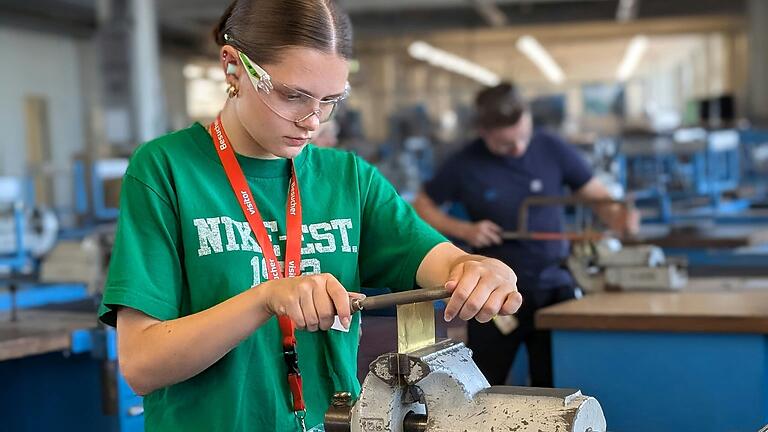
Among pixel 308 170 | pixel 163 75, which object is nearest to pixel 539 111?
pixel 163 75

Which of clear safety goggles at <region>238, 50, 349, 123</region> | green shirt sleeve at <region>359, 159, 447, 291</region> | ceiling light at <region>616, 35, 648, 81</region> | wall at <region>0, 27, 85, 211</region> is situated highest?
ceiling light at <region>616, 35, 648, 81</region>

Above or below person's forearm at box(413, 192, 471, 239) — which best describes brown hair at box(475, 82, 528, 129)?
above

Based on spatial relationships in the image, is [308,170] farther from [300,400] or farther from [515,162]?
[515,162]

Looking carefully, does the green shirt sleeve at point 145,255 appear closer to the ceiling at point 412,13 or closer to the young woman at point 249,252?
the young woman at point 249,252

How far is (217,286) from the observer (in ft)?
4.43

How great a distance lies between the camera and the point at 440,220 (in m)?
3.84

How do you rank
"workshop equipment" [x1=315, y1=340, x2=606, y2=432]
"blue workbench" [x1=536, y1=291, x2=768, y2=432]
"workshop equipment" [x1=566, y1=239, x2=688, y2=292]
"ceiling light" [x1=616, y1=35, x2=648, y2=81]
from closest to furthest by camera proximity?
"workshop equipment" [x1=315, y1=340, x2=606, y2=432]
"blue workbench" [x1=536, y1=291, x2=768, y2=432]
"workshop equipment" [x1=566, y1=239, x2=688, y2=292]
"ceiling light" [x1=616, y1=35, x2=648, y2=81]

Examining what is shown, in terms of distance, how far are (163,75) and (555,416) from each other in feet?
56.1

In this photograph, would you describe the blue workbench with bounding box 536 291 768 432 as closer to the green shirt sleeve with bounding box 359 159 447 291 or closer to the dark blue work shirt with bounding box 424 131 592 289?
the dark blue work shirt with bounding box 424 131 592 289

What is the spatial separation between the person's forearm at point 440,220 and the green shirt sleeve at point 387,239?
202 cm

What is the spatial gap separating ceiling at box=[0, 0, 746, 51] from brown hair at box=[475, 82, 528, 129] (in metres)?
11.4

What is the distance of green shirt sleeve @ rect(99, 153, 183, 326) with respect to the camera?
1285 millimetres

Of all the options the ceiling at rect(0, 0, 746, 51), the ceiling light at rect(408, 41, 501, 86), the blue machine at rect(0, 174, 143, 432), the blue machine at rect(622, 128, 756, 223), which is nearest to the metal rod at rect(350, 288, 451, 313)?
the blue machine at rect(0, 174, 143, 432)

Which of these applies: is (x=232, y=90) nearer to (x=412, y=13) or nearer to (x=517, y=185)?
(x=517, y=185)
